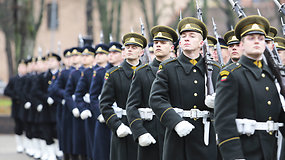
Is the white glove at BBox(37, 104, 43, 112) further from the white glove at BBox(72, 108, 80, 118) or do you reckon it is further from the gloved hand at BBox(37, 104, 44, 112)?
the white glove at BBox(72, 108, 80, 118)

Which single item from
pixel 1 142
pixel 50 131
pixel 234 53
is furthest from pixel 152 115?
pixel 1 142

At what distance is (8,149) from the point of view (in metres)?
15.9

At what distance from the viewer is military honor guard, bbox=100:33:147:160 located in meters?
7.31

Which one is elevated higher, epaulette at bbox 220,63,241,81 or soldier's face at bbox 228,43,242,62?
soldier's face at bbox 228,43,242,62

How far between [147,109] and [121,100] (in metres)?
0.81

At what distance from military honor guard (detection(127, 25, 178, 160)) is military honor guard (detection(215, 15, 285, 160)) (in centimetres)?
176

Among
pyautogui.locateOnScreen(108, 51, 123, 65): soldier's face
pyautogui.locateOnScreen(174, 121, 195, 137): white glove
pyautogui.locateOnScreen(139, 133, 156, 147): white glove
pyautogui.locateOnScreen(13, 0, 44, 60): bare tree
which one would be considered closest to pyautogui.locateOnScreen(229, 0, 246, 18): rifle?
pyautogui.locateOnScreen(174, 121, 195, 137): white glove

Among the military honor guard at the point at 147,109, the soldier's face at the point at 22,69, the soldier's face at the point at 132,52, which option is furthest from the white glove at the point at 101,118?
the soldier's face at the point at 22,69

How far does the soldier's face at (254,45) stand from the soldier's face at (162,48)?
2.13 meters

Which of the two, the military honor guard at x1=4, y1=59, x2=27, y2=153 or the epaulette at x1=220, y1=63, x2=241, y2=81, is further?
the military honor guard at x1=4, y1=59, x2=27, y2=153

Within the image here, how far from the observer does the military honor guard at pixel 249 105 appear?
4.83 metres

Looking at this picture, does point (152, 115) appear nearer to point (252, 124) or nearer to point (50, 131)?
point (252, 124)

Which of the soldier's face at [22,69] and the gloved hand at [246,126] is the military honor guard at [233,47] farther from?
the soldier's face at [22,69]

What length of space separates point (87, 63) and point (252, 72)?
6.57 meters
